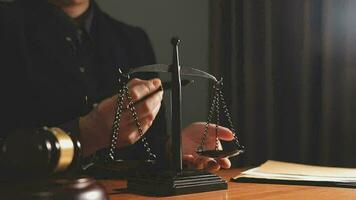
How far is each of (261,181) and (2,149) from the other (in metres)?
0.63

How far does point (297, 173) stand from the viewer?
3.92 ft

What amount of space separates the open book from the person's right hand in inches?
9.9

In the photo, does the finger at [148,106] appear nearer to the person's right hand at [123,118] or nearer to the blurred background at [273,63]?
the person's right hand at [123,118]

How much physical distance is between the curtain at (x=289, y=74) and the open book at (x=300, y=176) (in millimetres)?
953

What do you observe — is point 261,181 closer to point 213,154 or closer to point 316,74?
point 213,154

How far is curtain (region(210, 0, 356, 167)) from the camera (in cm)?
220

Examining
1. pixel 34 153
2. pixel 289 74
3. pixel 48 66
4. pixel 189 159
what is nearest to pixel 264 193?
pixel 189 159

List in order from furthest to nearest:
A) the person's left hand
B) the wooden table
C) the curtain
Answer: the curtain < the person's left hand < the wooden table

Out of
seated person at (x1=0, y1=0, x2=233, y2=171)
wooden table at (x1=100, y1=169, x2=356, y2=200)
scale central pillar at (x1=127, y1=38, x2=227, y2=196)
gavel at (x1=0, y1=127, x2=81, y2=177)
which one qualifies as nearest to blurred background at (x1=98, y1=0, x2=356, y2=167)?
seated person at (x1=0, y1=0, x2=233, y2=171)

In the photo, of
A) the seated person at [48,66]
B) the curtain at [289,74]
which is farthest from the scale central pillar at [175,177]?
the curtain at [289,74]

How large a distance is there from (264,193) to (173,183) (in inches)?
6.8

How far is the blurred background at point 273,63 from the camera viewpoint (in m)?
2.21

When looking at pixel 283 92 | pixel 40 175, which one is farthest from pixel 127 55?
→ pixel 40 175

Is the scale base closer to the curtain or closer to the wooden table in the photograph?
the wooden table
